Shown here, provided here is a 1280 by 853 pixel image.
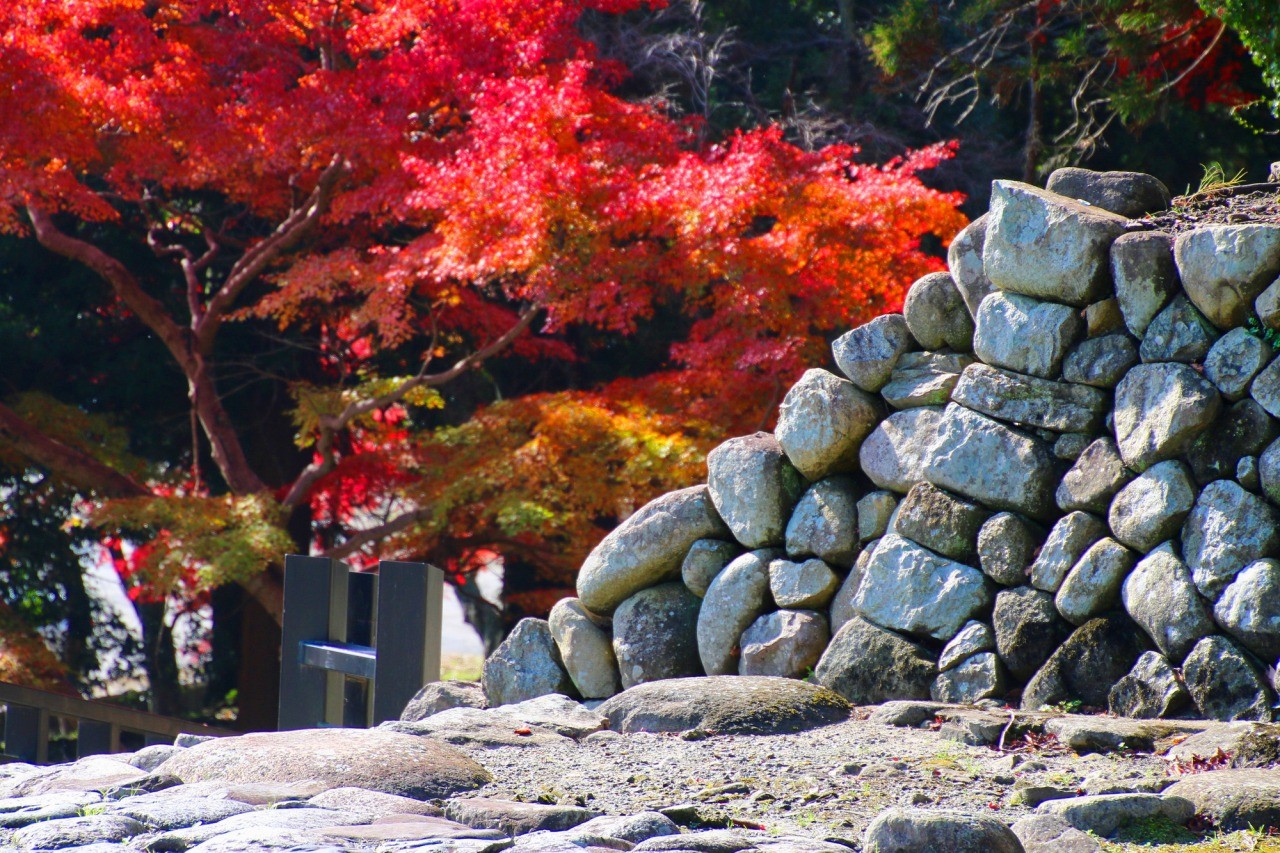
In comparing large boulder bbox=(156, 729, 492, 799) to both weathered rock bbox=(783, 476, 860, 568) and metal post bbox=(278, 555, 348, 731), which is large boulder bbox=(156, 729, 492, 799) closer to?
metal post bbox=(278, 555, 348, 731)

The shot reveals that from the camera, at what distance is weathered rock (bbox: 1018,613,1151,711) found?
4625 millimetres

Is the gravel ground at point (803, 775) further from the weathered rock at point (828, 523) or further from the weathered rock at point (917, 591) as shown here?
the weathered rock at point (828, 523)

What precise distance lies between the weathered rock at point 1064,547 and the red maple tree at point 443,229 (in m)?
2.94

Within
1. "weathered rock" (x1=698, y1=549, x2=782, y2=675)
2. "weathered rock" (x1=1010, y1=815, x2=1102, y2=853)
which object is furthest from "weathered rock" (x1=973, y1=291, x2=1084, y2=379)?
"weathered rock" (x1=1010, y1=815, x2=1102, y2=853)

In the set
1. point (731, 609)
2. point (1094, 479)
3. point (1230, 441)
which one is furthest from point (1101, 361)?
point (731, 609)

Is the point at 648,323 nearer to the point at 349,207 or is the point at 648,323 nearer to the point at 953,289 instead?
the point at 349,207

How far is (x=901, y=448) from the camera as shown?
532 cm

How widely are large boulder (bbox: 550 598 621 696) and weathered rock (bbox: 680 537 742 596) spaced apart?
50 cm

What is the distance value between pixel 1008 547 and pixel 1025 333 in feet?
2.75

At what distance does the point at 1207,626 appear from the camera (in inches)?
175

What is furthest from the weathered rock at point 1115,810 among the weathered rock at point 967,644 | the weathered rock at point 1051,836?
the weathered rock at point 967,644

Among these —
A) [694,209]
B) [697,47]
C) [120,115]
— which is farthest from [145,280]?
Answer: [694,209]

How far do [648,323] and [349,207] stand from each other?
2.78 metres

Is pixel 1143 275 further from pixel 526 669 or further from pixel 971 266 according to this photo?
pixel 526 669
